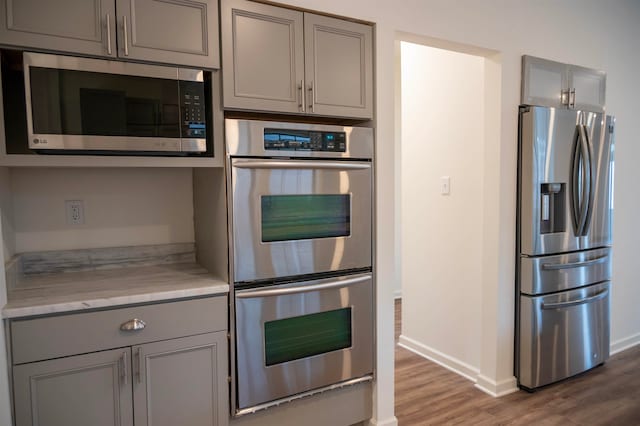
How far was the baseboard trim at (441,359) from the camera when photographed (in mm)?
3058

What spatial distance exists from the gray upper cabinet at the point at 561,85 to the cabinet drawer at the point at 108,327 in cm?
239

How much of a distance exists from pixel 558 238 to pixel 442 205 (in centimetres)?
82

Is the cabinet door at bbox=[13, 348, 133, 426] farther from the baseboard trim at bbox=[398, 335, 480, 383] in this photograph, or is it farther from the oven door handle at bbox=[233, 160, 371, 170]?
the baseboard trim at bbox=[398, 335, 480, 383]

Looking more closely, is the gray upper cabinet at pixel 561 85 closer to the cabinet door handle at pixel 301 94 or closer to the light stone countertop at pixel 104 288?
the cabinet door handle at pixel 301 94

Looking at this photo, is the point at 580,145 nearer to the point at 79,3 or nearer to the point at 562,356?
the point at 562,356

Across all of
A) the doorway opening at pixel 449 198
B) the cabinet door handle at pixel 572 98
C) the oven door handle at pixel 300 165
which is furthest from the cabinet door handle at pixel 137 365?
the cabinet door handle at pixel 572 98

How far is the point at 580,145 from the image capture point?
285 centimetres

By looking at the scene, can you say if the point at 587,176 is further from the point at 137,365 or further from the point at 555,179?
the point at 137,365

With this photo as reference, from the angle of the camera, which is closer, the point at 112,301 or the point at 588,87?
the point at 112,301

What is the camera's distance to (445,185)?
10.4 feet

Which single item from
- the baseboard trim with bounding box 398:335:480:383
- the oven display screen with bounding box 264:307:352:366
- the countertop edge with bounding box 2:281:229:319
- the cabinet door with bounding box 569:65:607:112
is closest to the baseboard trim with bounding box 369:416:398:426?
the oven display screen with bounding box 264:307:352:366

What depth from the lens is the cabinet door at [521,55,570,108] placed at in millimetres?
2742

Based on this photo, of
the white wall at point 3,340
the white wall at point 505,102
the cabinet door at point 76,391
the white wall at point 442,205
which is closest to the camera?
the white wall at point 3,340

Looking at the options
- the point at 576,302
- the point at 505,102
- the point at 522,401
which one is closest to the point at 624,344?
the point at 576,302
